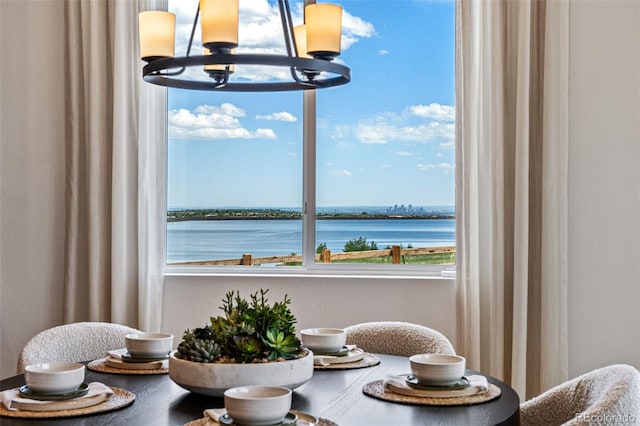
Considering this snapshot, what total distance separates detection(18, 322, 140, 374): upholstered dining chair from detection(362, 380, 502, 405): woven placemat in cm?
106

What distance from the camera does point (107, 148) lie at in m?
3.76

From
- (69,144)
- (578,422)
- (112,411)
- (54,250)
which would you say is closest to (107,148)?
(69,144)

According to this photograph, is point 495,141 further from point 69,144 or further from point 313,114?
point 69,144

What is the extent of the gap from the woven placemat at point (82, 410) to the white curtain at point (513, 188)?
1933 mm

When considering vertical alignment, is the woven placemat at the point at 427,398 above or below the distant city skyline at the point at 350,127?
below

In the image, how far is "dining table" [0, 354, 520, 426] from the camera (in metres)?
1.68

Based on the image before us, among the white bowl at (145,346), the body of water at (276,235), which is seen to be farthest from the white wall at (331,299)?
the white bowl at (145,346)

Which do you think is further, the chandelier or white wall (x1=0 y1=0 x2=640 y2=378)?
white wall (x1=0 y1=0 x2=640 y2=378)

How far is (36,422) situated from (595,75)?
274 cm

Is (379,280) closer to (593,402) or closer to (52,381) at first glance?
(593,402)

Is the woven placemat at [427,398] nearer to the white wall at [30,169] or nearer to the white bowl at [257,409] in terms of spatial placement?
the white bowl at [257,409]

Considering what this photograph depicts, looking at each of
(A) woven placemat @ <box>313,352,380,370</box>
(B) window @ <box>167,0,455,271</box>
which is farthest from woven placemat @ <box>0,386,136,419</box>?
(B) window @ <box>167,0,455,271</box>

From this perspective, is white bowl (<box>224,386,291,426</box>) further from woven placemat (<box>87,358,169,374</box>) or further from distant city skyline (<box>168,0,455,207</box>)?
distant city skyline (<box>168,0,455,207</box>)

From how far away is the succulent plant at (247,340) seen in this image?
71.7 inches
